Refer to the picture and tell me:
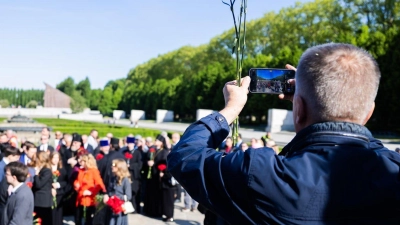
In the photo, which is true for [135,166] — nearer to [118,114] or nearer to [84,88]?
[118,114]

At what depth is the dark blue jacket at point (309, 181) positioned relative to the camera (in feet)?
4.04

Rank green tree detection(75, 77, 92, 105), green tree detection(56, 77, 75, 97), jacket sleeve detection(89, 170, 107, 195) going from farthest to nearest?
1. green tree detection(75, 77, 92, 105)
2. green tree detection(56, 77, 75, 97)
3. jacket sleeve detection(89, 170, 107, 195)

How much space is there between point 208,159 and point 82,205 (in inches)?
290

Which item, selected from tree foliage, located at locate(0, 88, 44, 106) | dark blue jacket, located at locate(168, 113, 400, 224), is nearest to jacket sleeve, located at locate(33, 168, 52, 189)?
dark blue jacket, located at locate(168, 113, 400, 224)

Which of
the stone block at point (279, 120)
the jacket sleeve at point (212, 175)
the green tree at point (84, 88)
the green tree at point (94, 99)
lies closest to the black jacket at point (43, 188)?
the jacket sleeve at point (212, 175)

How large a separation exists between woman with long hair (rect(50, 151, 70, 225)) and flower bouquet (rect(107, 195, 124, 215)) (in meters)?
1.50

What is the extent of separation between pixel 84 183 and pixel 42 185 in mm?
743

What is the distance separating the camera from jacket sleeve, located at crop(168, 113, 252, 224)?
1.27 m

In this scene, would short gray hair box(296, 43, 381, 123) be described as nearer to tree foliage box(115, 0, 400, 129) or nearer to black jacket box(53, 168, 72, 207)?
black jacket box(53, 168, 72, 207)

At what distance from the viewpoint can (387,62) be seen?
33.6 metres

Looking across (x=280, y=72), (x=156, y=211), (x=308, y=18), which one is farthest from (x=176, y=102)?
(x=280, y=72)

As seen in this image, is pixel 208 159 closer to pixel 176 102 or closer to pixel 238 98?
pixel 238 98

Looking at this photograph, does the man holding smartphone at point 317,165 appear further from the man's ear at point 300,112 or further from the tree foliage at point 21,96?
the tree foliage at point 21,96

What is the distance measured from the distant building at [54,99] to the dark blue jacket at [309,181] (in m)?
79.2
